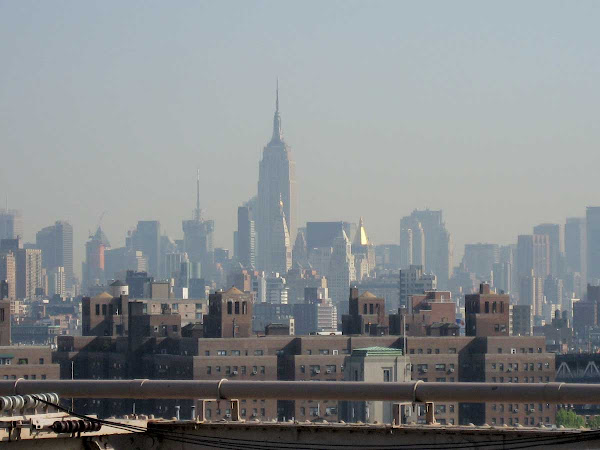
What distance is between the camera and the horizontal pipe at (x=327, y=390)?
86.3 ft

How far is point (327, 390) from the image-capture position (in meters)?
27.9

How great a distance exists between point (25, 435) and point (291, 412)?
119075 millimetres

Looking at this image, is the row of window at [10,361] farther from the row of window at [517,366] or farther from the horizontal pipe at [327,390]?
the horizontal pipe at [327,390]

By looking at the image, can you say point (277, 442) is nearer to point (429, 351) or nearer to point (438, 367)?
point (438, 367)

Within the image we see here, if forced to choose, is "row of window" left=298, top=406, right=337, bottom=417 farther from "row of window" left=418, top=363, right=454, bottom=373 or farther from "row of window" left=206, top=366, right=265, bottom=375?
"row of window" left=418, top=363, right=454, bottom=373

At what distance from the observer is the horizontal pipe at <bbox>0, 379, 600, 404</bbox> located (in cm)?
2630

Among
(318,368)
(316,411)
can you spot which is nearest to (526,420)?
(318,368)

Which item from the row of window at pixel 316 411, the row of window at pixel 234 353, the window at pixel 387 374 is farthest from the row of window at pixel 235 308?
the row of window at pixel 316 411

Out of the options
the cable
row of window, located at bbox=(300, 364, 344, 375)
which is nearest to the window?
row of window, located at bbox=(300, 364, 344, 375)

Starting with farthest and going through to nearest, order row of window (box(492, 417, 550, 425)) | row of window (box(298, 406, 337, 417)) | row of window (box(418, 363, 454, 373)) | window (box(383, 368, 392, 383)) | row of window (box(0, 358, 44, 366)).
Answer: row of window (box(418, 363, 454, 373)), row of window (box(0, 358, 44, 366)), window (box(383, 368, 392, 383)), row of window (box(492, 417, 550, 425)), row of window (box(298, 406, 337, 417))

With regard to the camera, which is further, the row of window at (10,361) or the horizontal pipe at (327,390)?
the row of window at (10,361)

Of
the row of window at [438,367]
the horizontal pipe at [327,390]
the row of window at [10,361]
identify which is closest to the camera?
the horizontal pipe at [327,390]

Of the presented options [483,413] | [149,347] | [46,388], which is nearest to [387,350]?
[483,413]

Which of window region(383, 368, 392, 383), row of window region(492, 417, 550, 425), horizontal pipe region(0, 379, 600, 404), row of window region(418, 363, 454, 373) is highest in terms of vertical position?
horizontal pipe region(0, 379, 600, 404)
